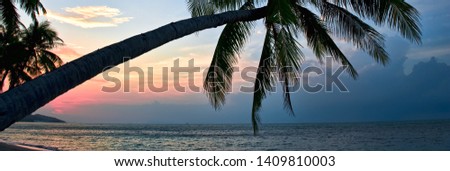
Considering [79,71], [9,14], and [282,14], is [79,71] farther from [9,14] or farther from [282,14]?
[9,14]

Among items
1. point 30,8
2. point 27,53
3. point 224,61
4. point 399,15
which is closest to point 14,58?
point 27,53

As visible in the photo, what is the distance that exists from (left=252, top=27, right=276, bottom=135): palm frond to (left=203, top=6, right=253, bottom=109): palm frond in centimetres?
56

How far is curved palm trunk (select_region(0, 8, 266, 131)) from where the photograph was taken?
10.3 ft

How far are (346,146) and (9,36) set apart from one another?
24916 mm

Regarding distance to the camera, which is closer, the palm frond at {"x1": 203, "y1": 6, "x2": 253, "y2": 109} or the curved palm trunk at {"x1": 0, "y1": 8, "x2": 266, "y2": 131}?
the curved palm trunk at {"x1": 0, "y1": 8, "x2": 266, "y2": 131}

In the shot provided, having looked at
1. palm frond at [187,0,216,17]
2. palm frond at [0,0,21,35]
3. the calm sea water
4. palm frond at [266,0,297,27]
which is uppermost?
palm frond at [0,0,21,35]

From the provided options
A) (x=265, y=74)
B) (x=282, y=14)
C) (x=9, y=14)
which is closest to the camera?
(x=282, y=14)

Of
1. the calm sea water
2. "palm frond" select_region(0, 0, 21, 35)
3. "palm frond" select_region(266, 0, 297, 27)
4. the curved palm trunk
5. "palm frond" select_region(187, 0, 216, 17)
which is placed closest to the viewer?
the curved palm trunk

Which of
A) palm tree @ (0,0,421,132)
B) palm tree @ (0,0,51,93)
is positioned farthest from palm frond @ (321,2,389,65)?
palm tree @ (0,0,51,93)

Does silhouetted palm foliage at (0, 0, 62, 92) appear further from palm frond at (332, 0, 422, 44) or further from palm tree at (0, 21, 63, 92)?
palm frond at (332, 0, 422, 44)

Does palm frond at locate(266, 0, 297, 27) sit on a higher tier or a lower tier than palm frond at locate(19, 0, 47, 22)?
lower

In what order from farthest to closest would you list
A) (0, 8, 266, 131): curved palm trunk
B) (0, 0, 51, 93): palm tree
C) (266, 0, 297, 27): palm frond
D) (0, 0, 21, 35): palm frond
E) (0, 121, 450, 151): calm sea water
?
(0, 121, 450, 151): calm sea water, (0, 0, 51, 93): palm tree, (0, 0, 21, 35): palm frond, (266, 0, 297, 27): palm frond, (0, 8, 266, 131): curved palm trunk

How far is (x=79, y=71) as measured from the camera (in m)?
3.77

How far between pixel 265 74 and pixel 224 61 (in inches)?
43.6
